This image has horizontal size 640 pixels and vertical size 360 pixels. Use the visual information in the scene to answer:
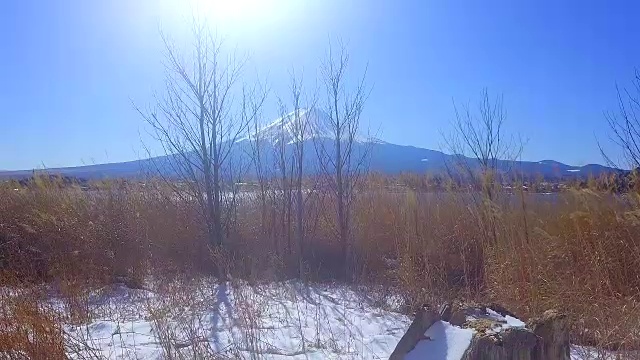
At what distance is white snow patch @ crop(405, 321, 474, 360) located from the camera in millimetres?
2732

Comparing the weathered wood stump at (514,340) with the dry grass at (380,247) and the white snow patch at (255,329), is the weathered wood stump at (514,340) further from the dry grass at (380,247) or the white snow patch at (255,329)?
the dry grass at (380,247)

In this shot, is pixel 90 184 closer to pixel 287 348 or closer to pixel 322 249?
pixel 322 249

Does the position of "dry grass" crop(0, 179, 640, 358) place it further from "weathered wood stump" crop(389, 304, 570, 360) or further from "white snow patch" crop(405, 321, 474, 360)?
"white snow patch" crop(405, 321, 474, 360)

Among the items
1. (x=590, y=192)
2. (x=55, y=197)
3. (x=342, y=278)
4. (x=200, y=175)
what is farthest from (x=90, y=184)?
(x=590, y=192)

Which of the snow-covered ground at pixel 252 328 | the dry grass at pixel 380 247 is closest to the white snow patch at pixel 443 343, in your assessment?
the snow-covered ground at pixel 252 328

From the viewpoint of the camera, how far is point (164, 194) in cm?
826

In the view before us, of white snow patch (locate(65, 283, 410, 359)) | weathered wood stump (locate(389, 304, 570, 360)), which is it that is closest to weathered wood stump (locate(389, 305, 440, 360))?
weathered wood stump (locate(389, 304, 570, 360))

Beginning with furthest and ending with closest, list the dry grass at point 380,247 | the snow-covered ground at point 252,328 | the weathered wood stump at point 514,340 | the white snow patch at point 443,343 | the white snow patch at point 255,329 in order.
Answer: the dry grass at point 380,247
the white snow patch at point 255,329
the snow-covered ground at point 252,328
the white snow patch at point 443,343
the weathered wood stump at point 514,340

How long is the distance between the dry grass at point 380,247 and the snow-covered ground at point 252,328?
0.22 meters

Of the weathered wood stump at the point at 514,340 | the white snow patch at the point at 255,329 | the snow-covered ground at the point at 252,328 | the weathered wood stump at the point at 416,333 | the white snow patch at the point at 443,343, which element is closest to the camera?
the weathered wood stump at the point at 514,340

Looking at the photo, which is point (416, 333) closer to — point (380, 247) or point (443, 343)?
point (443, 343)

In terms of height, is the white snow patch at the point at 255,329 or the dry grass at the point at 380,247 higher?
the dry grass at the point at 380,247

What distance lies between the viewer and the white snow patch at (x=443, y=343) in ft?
8.96

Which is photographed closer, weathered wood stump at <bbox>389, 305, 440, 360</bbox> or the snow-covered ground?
weathered wood stump at <bbox>389, 305, 440, 360</bbox>
